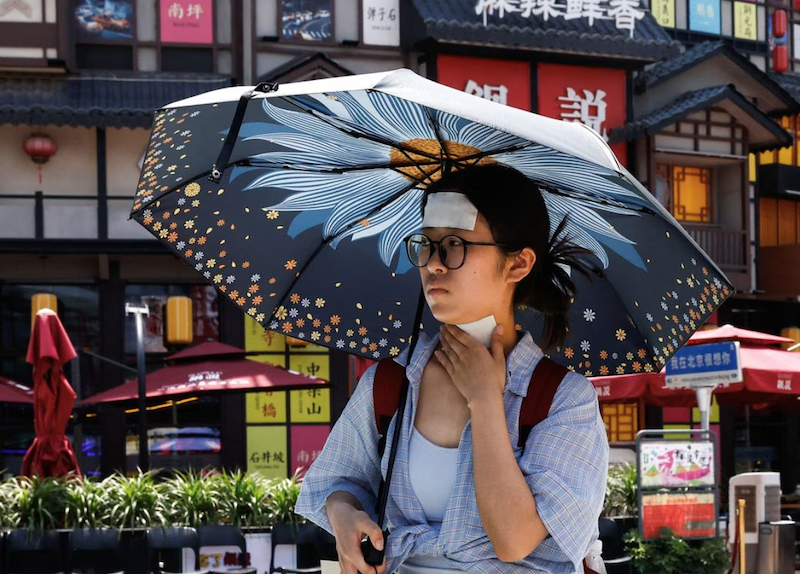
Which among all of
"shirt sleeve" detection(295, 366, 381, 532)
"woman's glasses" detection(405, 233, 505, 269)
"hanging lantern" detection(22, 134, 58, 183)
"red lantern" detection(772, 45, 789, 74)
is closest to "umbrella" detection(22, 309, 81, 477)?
"hanging lantern" detection(22, 134, 58, 183)

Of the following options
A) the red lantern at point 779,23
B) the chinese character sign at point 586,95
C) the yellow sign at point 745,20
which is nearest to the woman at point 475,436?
the chinese character sign at point 586,95

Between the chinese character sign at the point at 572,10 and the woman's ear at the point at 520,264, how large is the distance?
751 inches

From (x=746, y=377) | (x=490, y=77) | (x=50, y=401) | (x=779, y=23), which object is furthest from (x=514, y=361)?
(x=779, y=23)

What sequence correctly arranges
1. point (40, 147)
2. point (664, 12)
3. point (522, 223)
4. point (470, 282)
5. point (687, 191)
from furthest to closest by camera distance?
point (664, 12) → point (687, 191) → point (40, 147) → point (522, 223) → point (470, 282)

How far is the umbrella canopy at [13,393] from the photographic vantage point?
1551 centimetres

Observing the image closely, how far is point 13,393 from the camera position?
15773mm

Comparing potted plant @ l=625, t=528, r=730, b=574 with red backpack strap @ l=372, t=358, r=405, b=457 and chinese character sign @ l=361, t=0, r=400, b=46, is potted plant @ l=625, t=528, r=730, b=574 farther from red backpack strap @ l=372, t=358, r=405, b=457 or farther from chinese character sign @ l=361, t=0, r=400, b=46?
chinese character sign @ l=361, t=0, r=400, b=46

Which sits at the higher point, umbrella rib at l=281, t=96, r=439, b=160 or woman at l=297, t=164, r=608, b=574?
umbrella rib at l=281, t=96, r=439, b=160

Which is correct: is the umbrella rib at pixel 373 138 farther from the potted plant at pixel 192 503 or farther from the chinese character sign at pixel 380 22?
the chinese character sign at pixel 380 22

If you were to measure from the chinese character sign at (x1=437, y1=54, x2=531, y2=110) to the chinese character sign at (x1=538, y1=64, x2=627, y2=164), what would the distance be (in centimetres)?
35

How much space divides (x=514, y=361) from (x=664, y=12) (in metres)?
23.3

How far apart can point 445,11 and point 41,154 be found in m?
6.91

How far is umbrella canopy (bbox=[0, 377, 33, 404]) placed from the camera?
15.5 metres

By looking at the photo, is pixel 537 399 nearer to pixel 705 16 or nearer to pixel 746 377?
pixel 746 377
